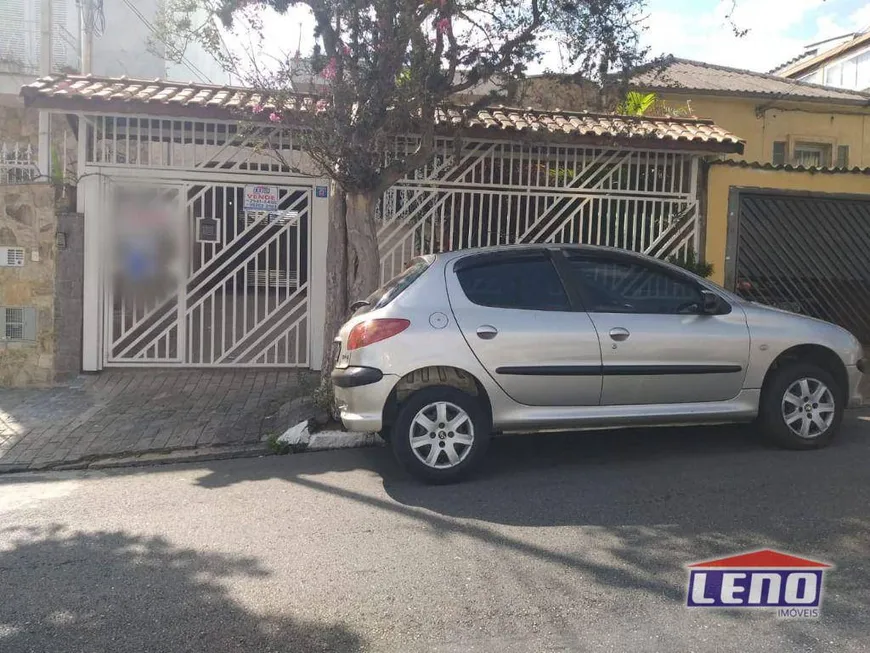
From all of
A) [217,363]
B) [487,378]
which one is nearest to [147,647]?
[487,378]

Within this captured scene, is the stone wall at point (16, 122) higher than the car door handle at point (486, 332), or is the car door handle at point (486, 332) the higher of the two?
the stone wall at point (16, 122)

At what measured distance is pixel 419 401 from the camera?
201 inches

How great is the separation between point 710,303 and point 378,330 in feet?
8.23

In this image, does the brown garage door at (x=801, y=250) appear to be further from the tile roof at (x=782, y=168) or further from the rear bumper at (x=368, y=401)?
the rear bumper at (x=368, y=401)

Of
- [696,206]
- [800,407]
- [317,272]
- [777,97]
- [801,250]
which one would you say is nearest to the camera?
[800,407]

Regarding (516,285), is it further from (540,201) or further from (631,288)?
(540,201)

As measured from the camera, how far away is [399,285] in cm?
551

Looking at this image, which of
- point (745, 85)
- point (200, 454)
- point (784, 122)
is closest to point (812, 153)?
point (784, 122)

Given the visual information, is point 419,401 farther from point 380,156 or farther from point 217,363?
point 217,363

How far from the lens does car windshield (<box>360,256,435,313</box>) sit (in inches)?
212

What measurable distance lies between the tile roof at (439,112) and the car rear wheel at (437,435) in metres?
3.11

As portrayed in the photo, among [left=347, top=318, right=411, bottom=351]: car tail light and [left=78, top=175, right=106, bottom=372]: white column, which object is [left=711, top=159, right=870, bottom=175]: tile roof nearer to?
[left=347, top=318, right=411, bottom=351]: car tail light

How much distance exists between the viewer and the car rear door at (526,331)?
5211 millimetres

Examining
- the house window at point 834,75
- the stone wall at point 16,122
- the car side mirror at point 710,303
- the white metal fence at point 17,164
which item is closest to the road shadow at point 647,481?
the car side mirror at point 710,303
